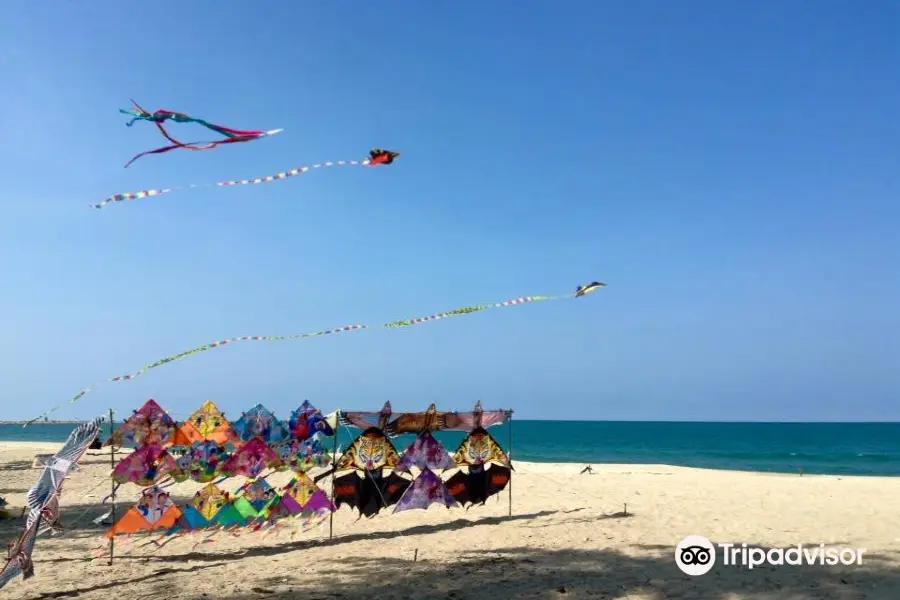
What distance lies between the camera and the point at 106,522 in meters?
12.5

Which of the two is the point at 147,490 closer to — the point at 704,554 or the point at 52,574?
the point at 52,574

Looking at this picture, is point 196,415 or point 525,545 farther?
point 196,415

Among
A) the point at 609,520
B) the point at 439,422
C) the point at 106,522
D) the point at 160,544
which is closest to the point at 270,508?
the point at 160,544

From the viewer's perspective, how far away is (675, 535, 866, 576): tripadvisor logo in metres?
8.03

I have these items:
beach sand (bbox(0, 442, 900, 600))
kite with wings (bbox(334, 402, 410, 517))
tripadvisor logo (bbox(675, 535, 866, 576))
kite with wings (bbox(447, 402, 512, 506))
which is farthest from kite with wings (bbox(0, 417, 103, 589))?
tripadvisor logo (bbox(675, 535, 866, 576))

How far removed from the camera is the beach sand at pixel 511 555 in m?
7.20

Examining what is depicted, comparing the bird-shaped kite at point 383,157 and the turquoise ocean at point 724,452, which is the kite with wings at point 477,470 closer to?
the turquoise ocean at point 724,452

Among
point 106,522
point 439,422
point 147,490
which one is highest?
point 439,422

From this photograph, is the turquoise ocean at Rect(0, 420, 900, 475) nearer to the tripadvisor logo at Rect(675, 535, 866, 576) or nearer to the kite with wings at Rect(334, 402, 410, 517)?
the kite with wings at Rect(334, 402, 410, 517)

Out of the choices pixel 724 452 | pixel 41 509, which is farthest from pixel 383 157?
pixel 724 452

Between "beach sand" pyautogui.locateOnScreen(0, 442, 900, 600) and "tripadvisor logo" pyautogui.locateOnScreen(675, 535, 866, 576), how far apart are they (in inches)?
6.2

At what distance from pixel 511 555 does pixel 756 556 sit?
132 inches

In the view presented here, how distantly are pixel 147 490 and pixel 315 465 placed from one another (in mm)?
2752

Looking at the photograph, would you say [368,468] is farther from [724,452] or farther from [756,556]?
[724,452]
